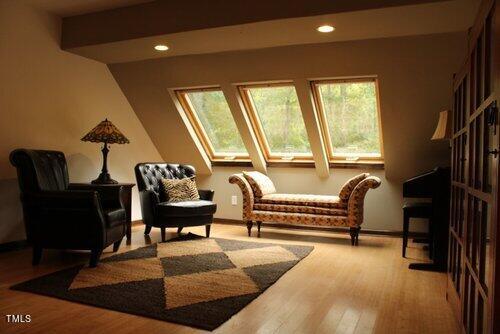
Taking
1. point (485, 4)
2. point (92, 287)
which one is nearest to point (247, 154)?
point (92, 287)

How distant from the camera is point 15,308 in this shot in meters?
2.36

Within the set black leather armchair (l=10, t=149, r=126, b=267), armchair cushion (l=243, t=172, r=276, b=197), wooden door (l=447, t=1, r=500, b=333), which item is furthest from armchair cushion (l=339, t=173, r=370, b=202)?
black leather armchair (l=10, t=149, r=126, b=267)

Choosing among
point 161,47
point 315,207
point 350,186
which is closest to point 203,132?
point 161,47

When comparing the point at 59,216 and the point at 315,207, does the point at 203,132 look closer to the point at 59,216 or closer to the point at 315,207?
the point at 315,207

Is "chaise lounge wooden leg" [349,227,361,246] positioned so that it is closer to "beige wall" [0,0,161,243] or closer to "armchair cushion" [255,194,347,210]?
"armchair cushion" [255,194,347,210]

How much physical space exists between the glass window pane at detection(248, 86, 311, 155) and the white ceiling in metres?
1.11

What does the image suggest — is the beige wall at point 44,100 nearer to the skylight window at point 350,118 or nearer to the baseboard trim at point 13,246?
the baseboard trim at point 13,246

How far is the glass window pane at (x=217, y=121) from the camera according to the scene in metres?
5.47

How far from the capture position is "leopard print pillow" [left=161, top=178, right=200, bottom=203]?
4637 mm

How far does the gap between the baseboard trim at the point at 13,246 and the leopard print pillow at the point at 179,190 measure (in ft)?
4.92

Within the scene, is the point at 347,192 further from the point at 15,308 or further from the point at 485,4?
the point at 15,308

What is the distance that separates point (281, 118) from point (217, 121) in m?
0.93

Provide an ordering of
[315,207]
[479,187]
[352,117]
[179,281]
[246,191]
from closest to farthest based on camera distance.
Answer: [479,187] → [179,281] → [315,207] → [246,191] → [352,117]

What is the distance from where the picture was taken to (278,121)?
5.34 meters
